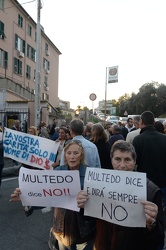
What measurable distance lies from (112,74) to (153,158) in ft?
44.6

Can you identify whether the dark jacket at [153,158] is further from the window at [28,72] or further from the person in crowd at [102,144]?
the window at [28,72]

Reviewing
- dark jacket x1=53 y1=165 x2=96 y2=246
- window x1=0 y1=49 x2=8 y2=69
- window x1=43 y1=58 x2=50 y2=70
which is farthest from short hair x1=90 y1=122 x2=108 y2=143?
window x1=43 y1=58 x2=50 y2=70

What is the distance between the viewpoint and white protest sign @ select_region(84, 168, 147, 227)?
6.02 feet

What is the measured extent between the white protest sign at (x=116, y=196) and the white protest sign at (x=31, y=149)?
2.84m

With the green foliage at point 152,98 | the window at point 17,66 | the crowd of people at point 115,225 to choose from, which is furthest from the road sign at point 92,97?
the green foliage at point 152,98

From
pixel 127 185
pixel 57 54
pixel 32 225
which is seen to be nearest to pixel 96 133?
pixel 32 225

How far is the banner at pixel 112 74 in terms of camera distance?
54.3 ft

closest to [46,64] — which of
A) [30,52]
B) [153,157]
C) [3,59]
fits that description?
[30,52]

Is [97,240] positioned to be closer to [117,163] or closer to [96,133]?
[117,163]

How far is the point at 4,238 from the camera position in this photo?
3.95 metres

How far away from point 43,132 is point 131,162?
9234 millimetres

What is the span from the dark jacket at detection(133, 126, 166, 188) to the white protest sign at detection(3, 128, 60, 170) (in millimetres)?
1729

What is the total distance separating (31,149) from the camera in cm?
518

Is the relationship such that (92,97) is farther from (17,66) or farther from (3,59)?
(17,66)
